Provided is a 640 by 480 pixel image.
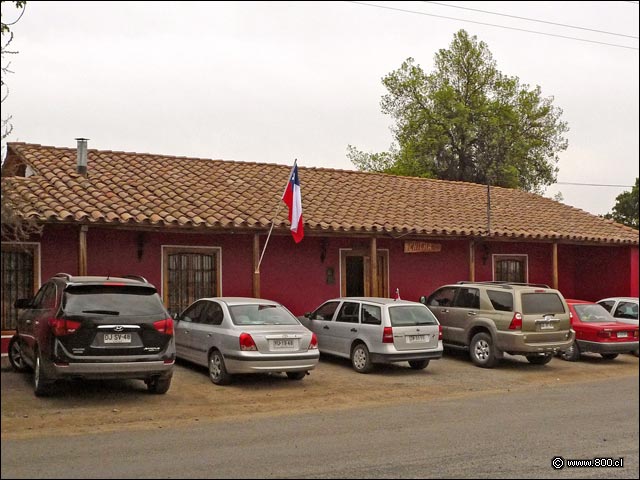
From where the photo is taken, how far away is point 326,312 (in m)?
15.7

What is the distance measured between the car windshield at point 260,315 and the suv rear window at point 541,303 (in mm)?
5106

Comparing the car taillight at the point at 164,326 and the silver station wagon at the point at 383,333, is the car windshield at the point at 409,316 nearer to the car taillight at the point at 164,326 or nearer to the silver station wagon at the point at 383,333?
the silver station wagon at the point at 383,333

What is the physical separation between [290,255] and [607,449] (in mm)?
12145

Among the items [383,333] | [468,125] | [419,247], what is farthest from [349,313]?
[468,125]

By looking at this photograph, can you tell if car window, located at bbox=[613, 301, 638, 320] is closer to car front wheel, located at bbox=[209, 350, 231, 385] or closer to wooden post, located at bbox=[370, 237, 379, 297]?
wooden post, located at bbox=[370, 237, 379, 297]

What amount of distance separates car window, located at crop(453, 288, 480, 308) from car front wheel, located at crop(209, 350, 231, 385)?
6.16m

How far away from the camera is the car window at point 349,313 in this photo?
14.8m

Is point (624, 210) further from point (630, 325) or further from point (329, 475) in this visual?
point (329, 475)

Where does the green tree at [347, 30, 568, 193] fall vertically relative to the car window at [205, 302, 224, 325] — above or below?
above

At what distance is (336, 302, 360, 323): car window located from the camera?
14758 mm

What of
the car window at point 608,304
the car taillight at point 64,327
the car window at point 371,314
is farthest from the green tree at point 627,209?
the car taillight at point 64,327

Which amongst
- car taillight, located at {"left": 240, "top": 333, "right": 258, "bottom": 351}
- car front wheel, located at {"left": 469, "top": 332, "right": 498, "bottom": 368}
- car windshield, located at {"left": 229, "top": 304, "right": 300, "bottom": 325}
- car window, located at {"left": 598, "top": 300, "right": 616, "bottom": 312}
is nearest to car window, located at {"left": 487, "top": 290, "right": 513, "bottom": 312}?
car front wheel, located at {"left": 469, "top": 332, "right": 498, "bottom": 368}

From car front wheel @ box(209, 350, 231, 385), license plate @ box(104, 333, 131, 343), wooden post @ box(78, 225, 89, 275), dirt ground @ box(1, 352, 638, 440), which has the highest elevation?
wooden post @ box(78, 225, 89, 275)

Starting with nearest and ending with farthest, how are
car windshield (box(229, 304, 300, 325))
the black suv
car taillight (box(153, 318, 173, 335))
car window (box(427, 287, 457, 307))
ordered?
the black suv < car taillight (box(153, 318, 173, 335)) < car windshield (box(229, 304, 300, 325)) < car window (box(427, 287, 457, 307))
